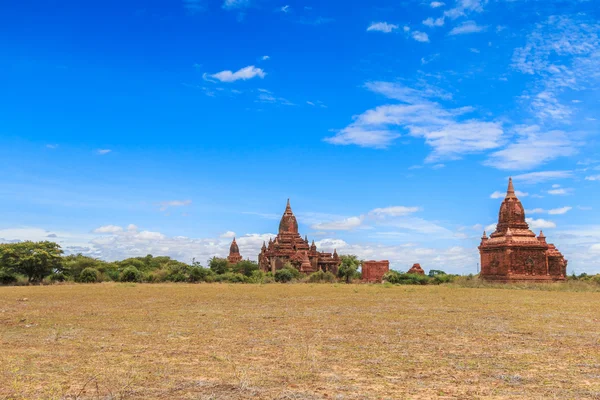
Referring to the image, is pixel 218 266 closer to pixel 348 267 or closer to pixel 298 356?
pixel 348 267

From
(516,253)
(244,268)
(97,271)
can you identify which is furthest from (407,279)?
(97,271)

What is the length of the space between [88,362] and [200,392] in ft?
8.71

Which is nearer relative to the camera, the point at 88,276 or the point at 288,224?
the point at 88,276

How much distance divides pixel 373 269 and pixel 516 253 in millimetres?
20142

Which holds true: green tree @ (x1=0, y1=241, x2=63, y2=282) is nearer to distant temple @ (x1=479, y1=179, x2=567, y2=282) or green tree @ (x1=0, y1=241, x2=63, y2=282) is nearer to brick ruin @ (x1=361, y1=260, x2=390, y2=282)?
brick ruin @ (x1=361, y1=260, x2=390, y2=282)

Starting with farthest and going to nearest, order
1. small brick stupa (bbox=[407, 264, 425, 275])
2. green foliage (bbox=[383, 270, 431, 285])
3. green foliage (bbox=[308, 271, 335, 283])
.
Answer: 1. small brick stupa (bbox=[407, 264, 425, 275])
2. green foliage (bbox=[308, 271, 335, 283])
3. green foliage (bbox=[383, 270, 431, 285])

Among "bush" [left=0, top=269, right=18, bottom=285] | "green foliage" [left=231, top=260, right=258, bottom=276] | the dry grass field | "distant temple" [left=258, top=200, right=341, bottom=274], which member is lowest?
the dry grass field

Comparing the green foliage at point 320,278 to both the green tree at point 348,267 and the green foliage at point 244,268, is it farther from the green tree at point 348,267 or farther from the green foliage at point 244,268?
the green foliage at point 244,268

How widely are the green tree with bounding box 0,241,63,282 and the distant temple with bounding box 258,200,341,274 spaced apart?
23.8 metres

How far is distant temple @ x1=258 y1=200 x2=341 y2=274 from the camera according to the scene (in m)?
55.7

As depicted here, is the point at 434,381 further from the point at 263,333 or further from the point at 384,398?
the point at 263,333

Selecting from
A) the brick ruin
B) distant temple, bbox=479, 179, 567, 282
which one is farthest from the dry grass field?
the brick ruin

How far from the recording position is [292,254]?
187 ft

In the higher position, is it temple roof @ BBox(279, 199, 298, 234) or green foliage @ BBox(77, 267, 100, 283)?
temple roof @ BBox(279, 199, 298, 234)
